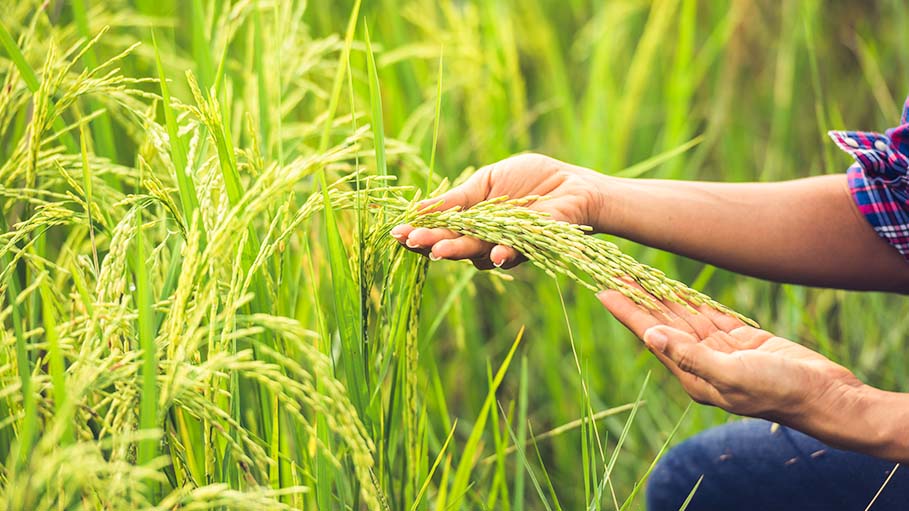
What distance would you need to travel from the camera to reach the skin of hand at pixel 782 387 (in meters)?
1.09

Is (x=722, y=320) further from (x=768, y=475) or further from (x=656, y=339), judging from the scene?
(x=768, y=475)

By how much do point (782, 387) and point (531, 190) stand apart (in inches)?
20.4

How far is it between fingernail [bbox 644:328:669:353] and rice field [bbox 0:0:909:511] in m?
0.08

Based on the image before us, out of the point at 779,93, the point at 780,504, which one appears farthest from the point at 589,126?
the point at 780,504

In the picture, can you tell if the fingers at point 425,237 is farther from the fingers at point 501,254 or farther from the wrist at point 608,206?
the wrist at point 608,206

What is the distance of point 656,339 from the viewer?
1104 mm

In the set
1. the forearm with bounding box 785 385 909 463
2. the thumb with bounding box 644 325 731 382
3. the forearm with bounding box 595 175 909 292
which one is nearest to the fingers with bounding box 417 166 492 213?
the forearm with bounding box 595 175 909 292

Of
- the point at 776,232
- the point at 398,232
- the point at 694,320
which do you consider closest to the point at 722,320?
the point at 694,320

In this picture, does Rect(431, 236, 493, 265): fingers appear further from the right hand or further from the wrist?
the wrist

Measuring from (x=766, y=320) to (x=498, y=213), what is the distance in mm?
1534

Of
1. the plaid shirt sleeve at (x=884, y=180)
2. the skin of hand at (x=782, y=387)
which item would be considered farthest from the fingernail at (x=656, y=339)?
the plaid shirt sleeve at (x=884, y=180)

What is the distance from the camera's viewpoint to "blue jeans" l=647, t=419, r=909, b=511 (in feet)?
4.67

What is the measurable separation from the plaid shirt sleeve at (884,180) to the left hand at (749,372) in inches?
A: 14.8

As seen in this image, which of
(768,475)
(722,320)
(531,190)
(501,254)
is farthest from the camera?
(768,475)
